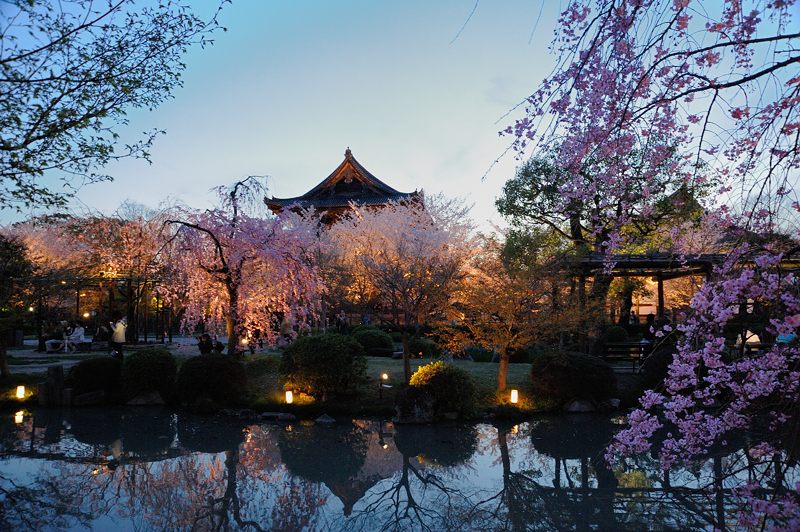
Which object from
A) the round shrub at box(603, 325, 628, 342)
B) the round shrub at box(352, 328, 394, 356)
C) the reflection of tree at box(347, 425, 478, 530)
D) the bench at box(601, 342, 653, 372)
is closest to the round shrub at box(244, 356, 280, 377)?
the round shrub at box(352, 328, 394, 356)

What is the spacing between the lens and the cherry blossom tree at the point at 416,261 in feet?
44.0

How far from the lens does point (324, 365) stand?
12.5 meters

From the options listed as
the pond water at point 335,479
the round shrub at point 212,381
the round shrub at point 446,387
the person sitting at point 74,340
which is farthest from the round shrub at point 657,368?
the person sitting at point 74,340

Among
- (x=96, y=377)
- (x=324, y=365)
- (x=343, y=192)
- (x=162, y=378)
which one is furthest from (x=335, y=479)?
(x=343, y=192)

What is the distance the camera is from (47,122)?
6199 mm

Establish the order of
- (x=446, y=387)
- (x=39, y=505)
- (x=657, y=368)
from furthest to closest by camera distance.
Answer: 1. (x=657, y=368)
2. (x=446, y=387)
3. (x=39, y=505)

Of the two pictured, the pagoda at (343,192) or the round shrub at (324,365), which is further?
the pagoda at (343,192)

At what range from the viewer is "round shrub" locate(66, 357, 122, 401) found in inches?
534

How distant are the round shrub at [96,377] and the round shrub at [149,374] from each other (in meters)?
0.45

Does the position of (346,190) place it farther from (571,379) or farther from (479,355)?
(571,379)

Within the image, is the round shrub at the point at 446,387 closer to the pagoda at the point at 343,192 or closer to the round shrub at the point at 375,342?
the round shrub at the point at 375,342

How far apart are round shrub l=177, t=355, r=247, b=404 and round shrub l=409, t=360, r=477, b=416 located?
165 inches

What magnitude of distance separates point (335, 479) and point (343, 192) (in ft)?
92.7

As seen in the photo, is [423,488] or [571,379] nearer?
[423,488]
